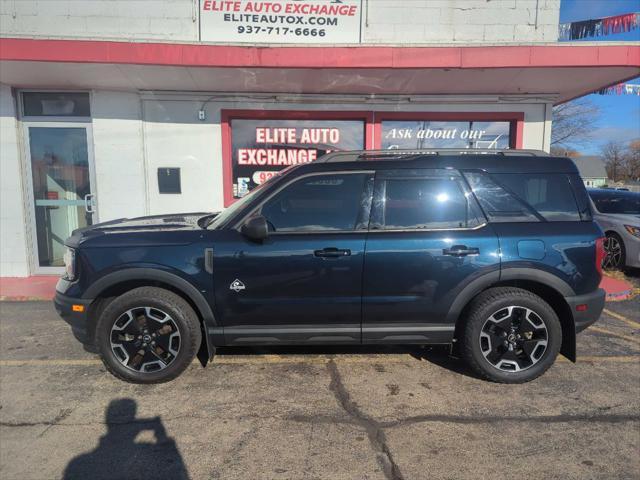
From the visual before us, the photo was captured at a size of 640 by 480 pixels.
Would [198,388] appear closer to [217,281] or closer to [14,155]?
[217,281]

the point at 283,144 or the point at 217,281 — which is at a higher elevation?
the point at 283,144

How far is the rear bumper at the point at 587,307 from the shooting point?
3.61m

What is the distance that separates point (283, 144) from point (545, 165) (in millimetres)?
5192

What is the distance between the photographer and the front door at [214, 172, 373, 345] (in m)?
3.52

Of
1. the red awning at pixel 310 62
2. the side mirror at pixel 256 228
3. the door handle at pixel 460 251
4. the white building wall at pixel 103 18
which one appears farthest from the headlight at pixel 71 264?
the white building wall at pixel 103 18

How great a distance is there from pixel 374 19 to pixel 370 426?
21.6 ft

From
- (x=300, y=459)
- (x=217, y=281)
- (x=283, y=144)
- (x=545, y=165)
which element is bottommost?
(x=300, y=459)

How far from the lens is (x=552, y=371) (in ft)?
13.0

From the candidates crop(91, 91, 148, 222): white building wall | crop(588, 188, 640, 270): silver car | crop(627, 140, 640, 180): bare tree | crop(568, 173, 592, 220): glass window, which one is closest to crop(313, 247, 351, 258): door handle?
crop(568, 173, 592, 220): glass window

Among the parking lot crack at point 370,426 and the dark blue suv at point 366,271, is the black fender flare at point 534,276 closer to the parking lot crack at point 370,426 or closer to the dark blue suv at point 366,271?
the dark blue suv at point 366,271

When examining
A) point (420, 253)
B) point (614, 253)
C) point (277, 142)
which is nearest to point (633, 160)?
point (614, 253)

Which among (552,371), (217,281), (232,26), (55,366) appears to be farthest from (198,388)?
(232,26)

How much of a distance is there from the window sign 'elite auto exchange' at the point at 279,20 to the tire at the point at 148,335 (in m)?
5.15

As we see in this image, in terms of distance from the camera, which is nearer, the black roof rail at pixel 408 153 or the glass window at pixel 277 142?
the black roof rail at pixel 408 153
